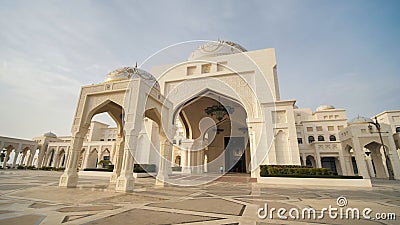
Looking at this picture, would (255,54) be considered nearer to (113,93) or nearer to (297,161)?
(297,161)

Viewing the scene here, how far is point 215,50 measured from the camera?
16625 millimetres

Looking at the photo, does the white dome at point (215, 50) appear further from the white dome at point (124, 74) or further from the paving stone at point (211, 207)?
the paving stone at point (211, 207)

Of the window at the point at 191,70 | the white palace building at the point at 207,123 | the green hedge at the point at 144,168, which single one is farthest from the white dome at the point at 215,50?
the green hedge at the point at 144,168

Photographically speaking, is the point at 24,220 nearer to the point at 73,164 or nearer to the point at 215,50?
the point at 73,164

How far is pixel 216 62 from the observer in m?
14.1

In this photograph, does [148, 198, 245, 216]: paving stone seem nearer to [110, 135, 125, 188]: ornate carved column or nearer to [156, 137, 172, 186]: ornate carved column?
[156, 137, 172, 186]: ornate carved column

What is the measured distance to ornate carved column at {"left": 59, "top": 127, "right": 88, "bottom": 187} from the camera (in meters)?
6.06

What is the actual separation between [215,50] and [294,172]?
11974mm

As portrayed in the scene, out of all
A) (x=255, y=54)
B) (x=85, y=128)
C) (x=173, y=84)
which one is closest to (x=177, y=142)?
(x=173, y=84)

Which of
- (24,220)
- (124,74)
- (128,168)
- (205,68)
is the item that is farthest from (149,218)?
(205,68)

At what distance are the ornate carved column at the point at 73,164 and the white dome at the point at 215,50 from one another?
39.4ft

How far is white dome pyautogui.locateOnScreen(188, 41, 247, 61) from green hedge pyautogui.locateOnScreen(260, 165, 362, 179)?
34.9 feet

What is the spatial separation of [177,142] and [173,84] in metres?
9.38

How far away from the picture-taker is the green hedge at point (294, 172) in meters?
8.86
